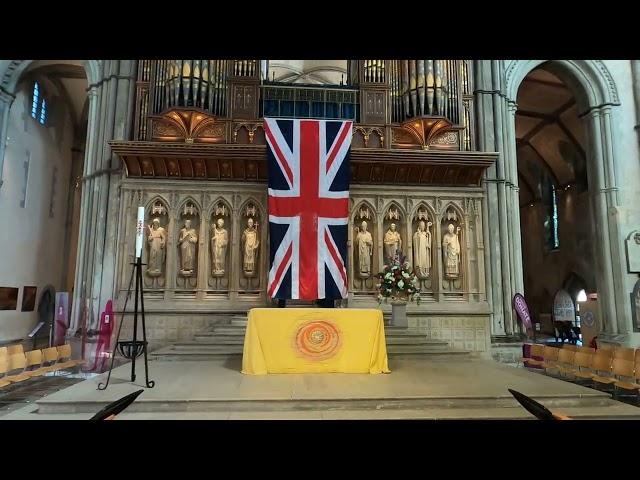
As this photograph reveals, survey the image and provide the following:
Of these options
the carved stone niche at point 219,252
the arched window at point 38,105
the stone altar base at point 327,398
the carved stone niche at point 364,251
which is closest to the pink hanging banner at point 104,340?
the carved stone niche at point 219,252

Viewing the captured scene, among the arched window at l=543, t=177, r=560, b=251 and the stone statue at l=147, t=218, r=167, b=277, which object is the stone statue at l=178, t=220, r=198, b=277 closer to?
the stone statue at l=147, t=218, r=167, b=277

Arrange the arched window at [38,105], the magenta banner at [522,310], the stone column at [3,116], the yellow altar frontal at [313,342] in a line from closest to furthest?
the yellow altar frontal at [313,342] < the magenta banner at [522,310] < the stone column at [3,116] < the arched window at [38,105]

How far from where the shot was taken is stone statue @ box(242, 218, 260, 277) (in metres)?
9.54

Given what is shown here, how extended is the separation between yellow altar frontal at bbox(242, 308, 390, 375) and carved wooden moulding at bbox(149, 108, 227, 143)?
505 cm

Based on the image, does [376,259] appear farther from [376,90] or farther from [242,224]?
[376,90]

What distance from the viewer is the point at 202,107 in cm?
945

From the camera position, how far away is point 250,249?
31.4 feet

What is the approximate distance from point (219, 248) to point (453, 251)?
16.3 feet

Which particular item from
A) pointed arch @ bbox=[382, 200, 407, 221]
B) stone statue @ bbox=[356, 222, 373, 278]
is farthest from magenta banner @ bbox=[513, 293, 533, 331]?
stone statue @ bbox=[356, 222, 373, 278]

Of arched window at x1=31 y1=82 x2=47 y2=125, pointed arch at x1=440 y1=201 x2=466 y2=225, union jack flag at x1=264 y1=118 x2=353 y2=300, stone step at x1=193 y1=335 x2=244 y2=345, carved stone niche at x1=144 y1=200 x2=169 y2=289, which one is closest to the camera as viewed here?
stone step at x1=193 y1=335 x2=244 y2=345

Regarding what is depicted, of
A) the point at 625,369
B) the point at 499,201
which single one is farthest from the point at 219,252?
the point at 625,369

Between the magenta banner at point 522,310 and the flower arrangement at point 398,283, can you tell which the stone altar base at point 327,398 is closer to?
the flower arrangement at point 398,283

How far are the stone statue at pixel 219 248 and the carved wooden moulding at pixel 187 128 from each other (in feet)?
5.97

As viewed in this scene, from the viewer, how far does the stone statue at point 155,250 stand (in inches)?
372
